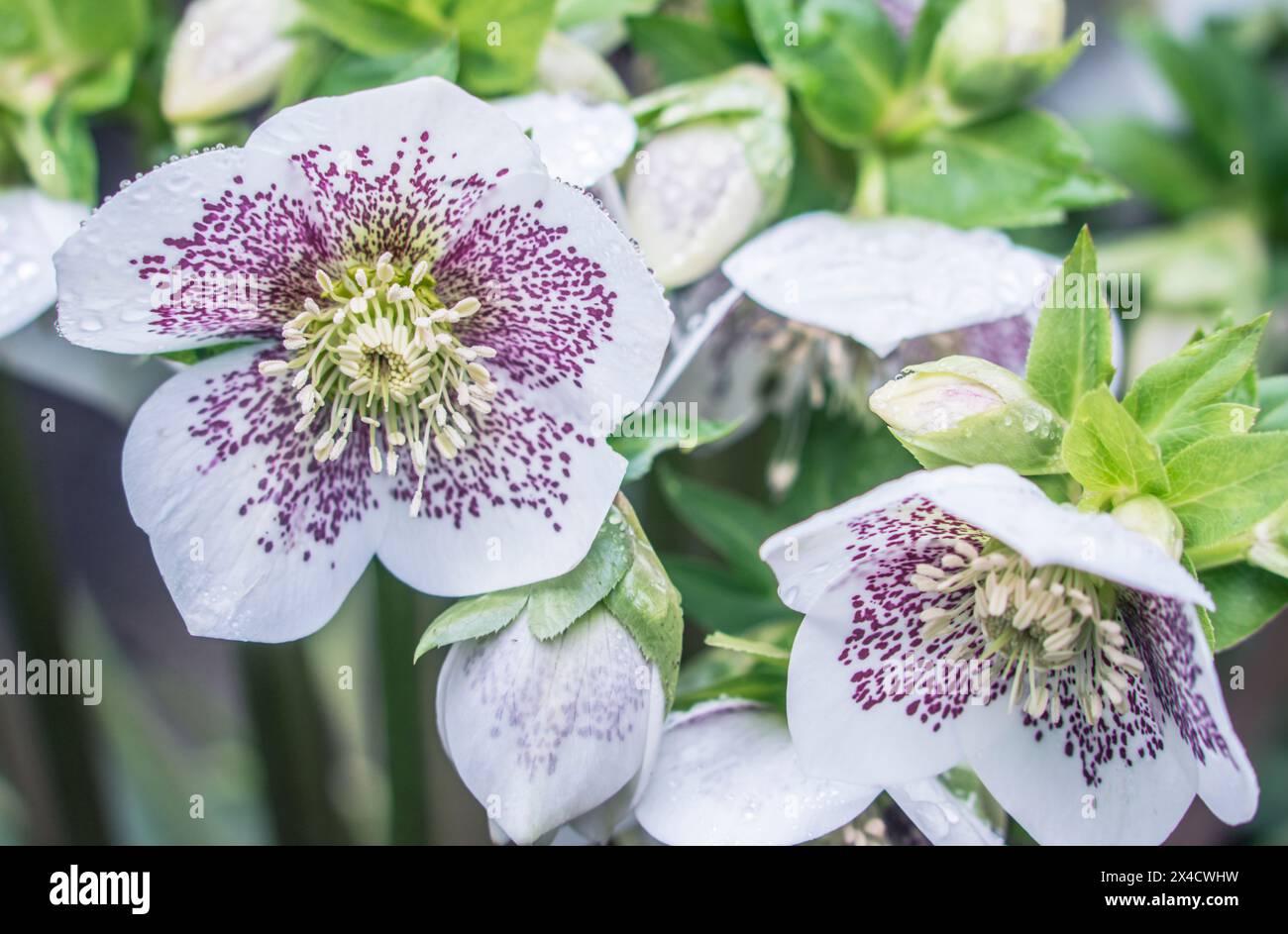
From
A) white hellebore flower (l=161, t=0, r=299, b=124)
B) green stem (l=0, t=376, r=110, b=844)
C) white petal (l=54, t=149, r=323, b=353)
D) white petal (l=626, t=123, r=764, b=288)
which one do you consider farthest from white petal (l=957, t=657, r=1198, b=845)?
green stem (l=0, t=376, r=110, b=844)

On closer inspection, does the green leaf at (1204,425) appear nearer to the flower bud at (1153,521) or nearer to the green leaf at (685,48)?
the flower bud at (1153,521)

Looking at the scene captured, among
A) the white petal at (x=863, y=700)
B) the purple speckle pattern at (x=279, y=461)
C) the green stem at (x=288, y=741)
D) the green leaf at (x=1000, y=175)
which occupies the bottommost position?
the green stem at (x=288, y=741)

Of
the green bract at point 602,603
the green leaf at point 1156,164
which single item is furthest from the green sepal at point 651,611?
the green leaf at point 1156,164

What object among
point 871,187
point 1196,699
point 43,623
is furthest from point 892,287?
point 43,623

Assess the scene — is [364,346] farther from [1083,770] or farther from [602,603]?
[1083,770]

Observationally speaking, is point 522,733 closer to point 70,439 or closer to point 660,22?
point 660,22
